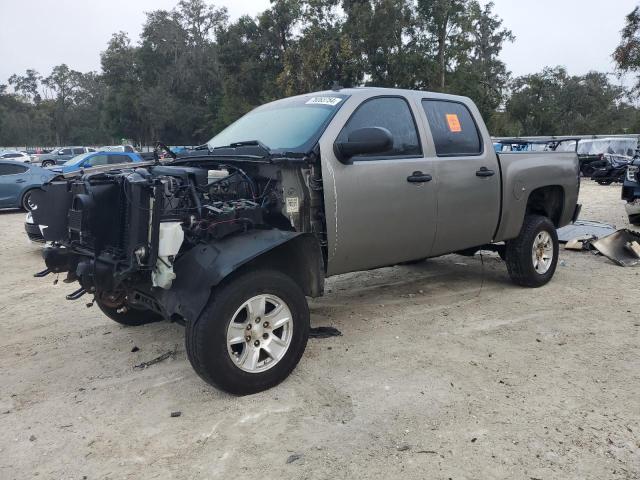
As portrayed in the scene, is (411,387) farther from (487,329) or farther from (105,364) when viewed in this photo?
(105,364)

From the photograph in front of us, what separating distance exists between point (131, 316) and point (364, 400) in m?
2.39

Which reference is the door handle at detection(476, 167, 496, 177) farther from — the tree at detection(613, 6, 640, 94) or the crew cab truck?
the tree at detection(613, 6, 640, 94)

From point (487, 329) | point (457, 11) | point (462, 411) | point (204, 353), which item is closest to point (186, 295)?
point (204, 353)

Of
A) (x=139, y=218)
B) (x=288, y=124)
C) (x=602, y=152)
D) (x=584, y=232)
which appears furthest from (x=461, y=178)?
(x=602, y=152)

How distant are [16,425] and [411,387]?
249 cm

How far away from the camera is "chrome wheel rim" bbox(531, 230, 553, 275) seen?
19.4ft

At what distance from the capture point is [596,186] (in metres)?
20.1

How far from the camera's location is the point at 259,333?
3.49 metres

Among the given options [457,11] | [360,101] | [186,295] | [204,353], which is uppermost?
[457,11]

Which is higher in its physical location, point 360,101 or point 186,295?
point 360,101

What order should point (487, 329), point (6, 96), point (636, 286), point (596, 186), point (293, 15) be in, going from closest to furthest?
1. point (487, 329)
2. point (636, 286)
3. point (596, 186)
4. point (293, 15)
5. point (6, 96)

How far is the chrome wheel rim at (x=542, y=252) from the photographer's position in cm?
590

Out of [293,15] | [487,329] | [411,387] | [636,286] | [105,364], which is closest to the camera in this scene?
[411,387]

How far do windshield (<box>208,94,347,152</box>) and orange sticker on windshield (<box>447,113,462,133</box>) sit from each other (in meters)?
1.27
